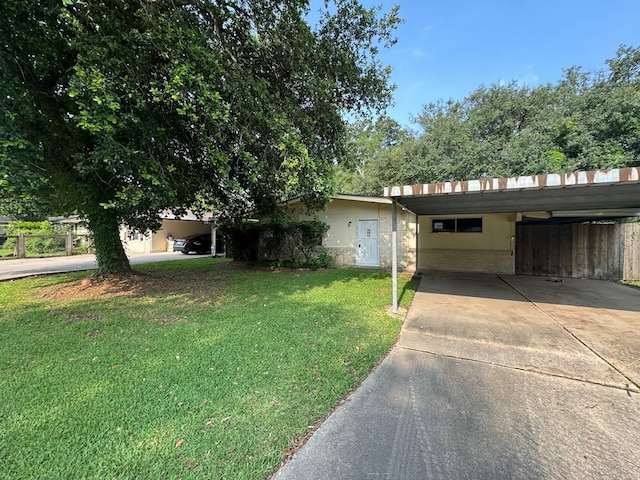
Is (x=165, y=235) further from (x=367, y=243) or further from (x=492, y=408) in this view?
(x=492, y=408)

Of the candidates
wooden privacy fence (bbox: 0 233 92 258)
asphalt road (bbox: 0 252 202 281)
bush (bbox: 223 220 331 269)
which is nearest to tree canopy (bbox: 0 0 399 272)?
asphalt road (bbox: 0 252 202 281)

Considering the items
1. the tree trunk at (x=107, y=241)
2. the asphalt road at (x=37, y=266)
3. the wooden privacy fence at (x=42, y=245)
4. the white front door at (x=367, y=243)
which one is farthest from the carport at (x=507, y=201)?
the wooden privacy fence at (x=42, y=245)

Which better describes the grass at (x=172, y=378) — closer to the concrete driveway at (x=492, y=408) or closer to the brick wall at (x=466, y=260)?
the concrete driveway at (x=492, y=408)

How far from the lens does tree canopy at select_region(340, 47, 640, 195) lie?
13898 millimetres

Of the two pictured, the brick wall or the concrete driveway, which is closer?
the concrete driveway

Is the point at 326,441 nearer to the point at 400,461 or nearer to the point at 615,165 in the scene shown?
the point at 400,461

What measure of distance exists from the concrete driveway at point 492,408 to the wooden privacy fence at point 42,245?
16753 mm

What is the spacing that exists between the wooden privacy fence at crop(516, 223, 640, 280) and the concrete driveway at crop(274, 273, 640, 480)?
5.96 metres

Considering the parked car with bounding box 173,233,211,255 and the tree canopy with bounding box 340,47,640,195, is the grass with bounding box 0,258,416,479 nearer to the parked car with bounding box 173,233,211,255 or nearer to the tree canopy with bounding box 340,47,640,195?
the tree canopy with bounding box 340,47,640,195

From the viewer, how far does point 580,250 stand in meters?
9.77

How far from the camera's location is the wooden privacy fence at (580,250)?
9234 millimetres

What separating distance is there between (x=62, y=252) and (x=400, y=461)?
20.7m

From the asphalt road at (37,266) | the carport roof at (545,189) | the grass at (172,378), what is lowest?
the grass at (172,378)

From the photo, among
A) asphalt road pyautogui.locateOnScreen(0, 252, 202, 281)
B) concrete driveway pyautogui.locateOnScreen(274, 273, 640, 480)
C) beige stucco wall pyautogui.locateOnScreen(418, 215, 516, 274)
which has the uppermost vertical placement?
beige stucco wall pyautogui.locateOnScreen(418, 215, 516, 274)
